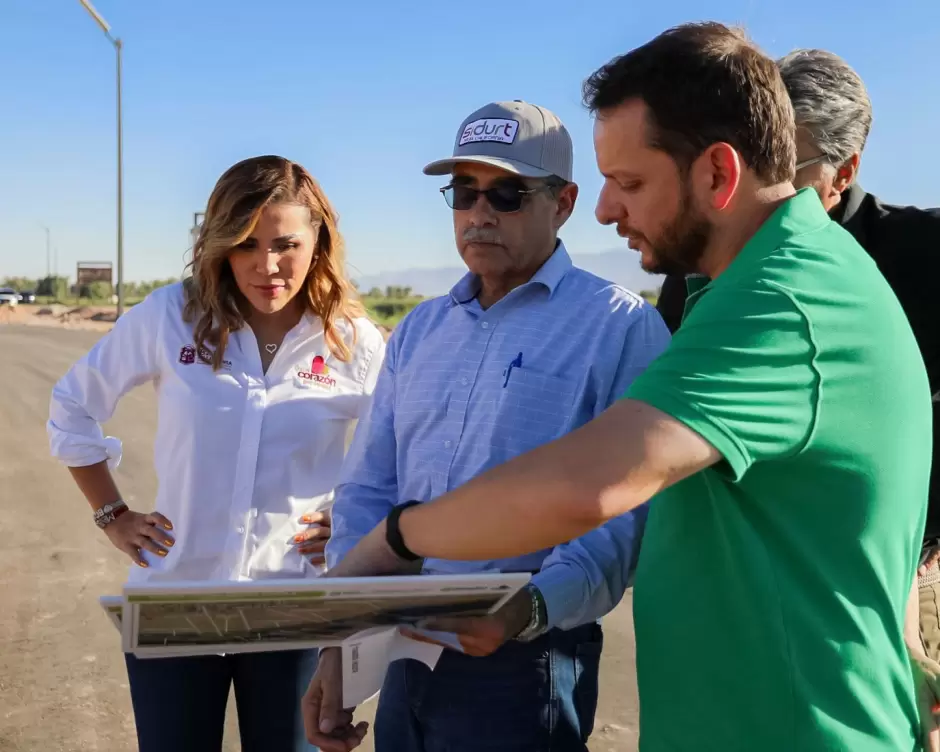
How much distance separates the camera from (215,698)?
2.83 m

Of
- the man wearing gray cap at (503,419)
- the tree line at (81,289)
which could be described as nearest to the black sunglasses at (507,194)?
the man wearing gray cap at (503,419)

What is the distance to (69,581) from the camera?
6465 mm

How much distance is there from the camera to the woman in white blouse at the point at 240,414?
9.34 ft

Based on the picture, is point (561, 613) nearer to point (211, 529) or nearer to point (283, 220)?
point (211, 529)

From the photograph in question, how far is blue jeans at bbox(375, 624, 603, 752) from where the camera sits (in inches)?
87.3

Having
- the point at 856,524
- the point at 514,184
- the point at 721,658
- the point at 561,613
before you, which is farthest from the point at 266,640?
the point at 514,184

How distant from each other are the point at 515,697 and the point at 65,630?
13.9 ft

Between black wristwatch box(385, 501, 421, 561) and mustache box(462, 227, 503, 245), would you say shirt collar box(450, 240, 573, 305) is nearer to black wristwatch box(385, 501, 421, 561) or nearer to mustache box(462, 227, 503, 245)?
mustache box(462, 227, 503, 245)

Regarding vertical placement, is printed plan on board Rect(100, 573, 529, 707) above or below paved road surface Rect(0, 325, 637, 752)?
above

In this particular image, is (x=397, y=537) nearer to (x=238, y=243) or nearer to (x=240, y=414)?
(x=240, y=414)

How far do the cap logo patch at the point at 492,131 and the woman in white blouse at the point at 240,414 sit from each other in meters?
0.71

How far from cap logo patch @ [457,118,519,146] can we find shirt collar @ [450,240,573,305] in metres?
0.32

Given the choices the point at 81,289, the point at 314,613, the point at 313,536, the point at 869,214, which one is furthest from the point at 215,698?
the point at 81,289

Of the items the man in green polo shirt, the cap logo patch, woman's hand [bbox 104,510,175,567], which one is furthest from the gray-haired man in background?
woman's hand [bbox 104,510,175,567]
